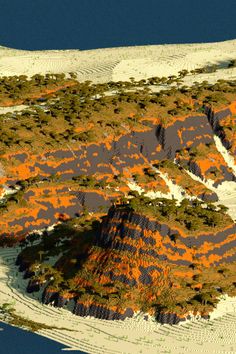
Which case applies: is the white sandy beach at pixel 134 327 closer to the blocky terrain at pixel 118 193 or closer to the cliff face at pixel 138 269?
the blocky terrain at pixel 118 193

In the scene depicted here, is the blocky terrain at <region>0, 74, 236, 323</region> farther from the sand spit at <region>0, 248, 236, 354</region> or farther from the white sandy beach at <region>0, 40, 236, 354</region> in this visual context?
the sand spit at <region>0, 248, 236, 354</region>

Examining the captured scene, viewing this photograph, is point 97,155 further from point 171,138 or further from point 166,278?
point 166,278

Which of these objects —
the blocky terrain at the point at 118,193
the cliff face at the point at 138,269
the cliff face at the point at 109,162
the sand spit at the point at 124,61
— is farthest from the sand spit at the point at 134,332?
the sand spit at the point at 124,61

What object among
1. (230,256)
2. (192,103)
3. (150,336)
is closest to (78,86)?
(192,103)

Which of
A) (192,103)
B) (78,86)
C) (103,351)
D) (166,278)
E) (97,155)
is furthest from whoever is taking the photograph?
(78,86)

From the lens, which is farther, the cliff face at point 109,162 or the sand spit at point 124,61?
the sand spit at point 124,61

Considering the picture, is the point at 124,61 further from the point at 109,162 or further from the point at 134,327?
the point at 134,327

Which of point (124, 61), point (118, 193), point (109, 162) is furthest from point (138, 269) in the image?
point (124, 61)
